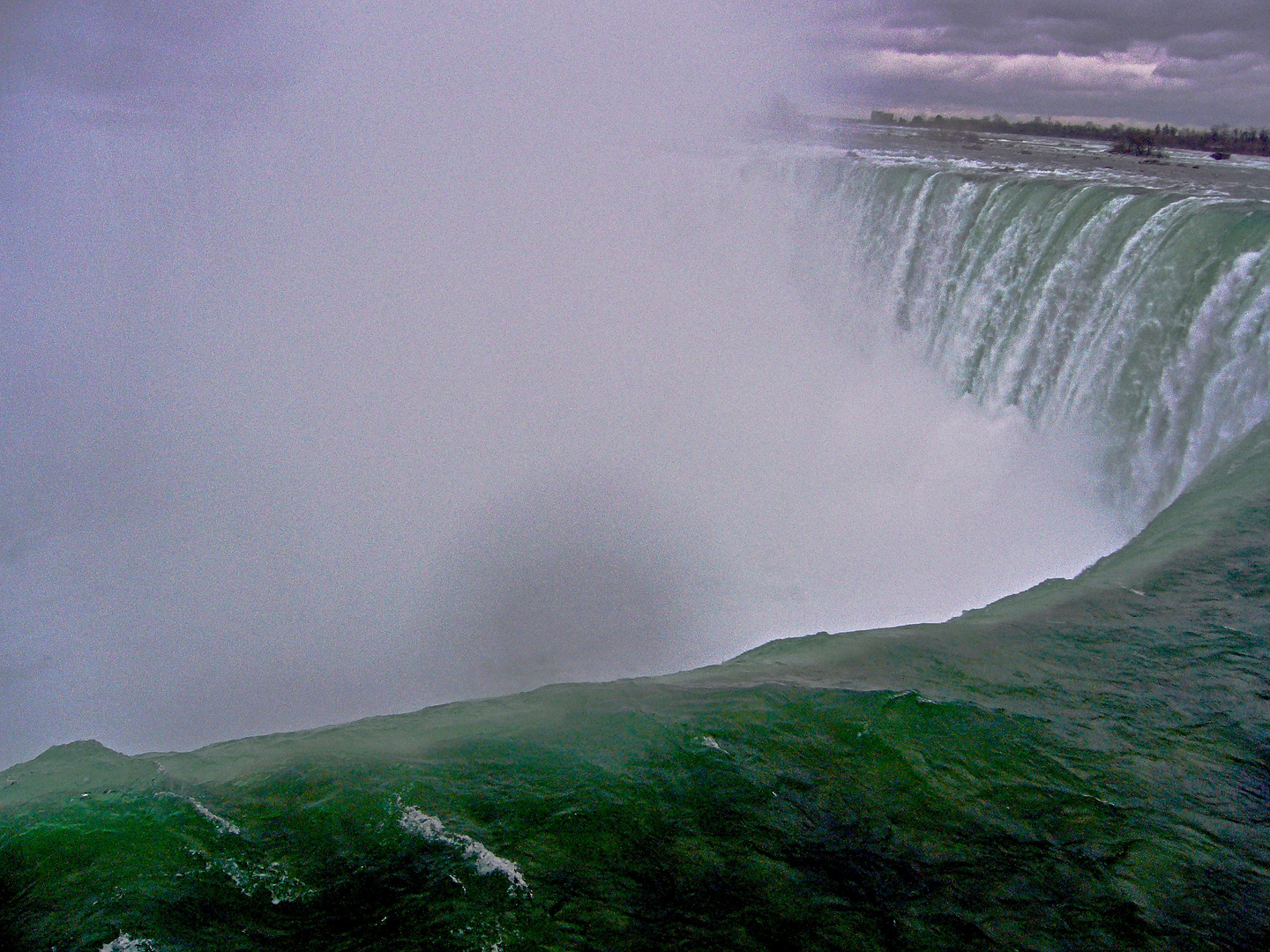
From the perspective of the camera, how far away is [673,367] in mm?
15688

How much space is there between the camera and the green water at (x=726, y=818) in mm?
2598

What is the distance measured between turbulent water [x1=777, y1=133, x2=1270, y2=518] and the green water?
4712 mm

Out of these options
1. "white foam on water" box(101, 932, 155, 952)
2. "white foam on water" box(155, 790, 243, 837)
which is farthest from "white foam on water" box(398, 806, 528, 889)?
"white foam on water" box(101, 932, 155, 952)

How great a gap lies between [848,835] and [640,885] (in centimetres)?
79

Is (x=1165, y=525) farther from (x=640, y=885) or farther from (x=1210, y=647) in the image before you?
(x=640, y=885)

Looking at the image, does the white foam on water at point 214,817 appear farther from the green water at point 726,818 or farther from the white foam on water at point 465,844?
the white foam on water at point 465,844

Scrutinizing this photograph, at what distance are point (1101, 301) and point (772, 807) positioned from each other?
8.15 metres

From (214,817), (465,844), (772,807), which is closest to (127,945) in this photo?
(214,817)

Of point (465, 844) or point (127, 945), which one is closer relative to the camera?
point (127, 945)

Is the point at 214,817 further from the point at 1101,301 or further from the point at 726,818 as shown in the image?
the point at 1101,301

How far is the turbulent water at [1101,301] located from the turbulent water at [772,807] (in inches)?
125

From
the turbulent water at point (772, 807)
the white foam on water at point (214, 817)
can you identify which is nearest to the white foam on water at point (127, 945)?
the turbulent water at point (772, 807)

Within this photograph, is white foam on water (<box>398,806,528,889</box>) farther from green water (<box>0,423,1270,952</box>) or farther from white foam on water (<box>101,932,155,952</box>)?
white foam on water (<box>101,932,155,952</box>)

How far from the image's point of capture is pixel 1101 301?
9086 millimetres
